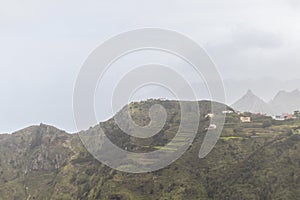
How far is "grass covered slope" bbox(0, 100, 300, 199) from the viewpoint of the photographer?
45.6 m

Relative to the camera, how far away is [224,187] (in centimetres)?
4712

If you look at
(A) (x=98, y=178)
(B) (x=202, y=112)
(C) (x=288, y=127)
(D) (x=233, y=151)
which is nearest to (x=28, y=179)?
(A) (x=98, y=178)

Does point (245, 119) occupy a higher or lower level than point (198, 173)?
higher

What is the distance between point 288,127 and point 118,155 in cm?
2875

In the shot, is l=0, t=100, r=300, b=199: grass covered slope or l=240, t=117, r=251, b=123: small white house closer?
l=0, t=100, r=300, b=199: grass covered slope

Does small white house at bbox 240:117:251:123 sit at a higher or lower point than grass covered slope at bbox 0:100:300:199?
higher

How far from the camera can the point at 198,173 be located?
5053cm

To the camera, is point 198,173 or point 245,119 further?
point 245,119

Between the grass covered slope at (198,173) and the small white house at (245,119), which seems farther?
the small white house at (245,119)

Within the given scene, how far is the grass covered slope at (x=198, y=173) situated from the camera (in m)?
45.6

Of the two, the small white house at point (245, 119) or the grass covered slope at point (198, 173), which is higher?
the small white house at point (245, 119)

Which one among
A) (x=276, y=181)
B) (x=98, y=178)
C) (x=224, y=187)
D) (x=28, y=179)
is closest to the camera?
(x=276, y=181)

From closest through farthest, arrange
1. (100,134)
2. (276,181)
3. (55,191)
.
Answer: (276,181), (55,191), (100,134)

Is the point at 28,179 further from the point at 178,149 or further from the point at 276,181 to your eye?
the point at 276,181
